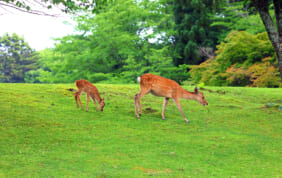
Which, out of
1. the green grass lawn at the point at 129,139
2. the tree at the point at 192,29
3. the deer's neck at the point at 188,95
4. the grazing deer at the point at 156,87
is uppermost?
the tree at the point at 192,29

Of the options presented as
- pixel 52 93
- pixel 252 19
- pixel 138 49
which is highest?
A: pixel 252 19

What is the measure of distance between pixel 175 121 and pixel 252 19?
79.8 feet

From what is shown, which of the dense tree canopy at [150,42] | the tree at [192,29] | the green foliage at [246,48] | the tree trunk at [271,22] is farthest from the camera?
the tree at [192,29]

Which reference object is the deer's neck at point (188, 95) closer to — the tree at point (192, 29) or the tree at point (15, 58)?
the tree at point (192, 29)

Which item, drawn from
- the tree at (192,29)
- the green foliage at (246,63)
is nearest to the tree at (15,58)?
the tree at (192,29)

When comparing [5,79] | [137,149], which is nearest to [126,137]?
[137,149]

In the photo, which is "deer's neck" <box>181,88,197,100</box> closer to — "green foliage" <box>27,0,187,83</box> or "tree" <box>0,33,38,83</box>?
"green foliage" <box>27,0,187,83</box>

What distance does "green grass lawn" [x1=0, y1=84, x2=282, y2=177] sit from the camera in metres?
5.92

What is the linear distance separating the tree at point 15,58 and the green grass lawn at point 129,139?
1873 inches

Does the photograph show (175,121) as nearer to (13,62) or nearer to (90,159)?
(90,159)

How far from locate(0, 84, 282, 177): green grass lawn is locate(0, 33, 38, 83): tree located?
4757cm

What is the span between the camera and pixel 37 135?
7613mm

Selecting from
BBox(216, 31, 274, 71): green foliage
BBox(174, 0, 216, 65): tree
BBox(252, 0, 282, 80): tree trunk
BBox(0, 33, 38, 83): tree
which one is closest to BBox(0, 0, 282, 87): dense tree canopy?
BBox(174, 0, 216, 65): tree

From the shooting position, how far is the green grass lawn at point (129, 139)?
5922 millimetres
